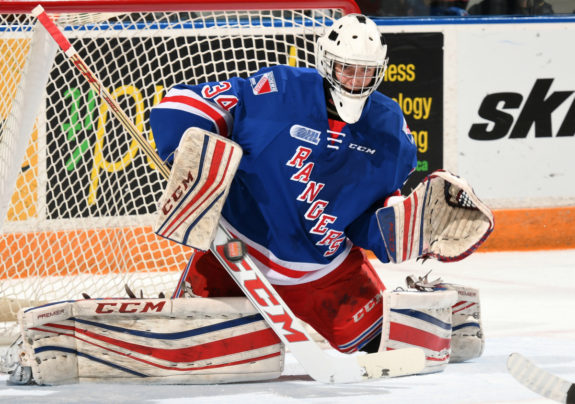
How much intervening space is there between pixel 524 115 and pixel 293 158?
3115mm

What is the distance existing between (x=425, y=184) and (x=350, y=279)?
0.42 metres

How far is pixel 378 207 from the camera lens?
2.92 metres

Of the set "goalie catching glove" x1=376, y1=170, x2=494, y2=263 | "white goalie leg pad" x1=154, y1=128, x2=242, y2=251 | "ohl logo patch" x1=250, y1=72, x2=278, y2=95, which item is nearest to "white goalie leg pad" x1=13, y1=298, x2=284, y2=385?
"white goalie leg pad" x1=154, y1=128, x2=242, y2=251

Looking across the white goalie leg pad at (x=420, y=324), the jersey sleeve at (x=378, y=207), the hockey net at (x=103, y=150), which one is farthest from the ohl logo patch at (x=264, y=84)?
the hockey net at (x=103, y=150)

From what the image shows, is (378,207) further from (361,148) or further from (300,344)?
(300,344)

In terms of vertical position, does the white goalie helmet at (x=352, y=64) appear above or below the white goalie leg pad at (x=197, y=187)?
above

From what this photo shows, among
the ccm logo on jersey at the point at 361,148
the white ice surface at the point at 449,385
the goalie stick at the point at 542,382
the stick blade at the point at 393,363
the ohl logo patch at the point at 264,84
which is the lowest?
the white ice surface at the point at 449,385

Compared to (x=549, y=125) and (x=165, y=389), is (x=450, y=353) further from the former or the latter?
(x=549, y=125)

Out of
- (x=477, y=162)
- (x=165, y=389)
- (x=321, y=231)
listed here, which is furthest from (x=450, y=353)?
(x=477, y=162)

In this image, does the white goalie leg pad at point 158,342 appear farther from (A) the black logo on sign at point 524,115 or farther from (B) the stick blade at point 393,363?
(A) the black logo on sign at point 524,115

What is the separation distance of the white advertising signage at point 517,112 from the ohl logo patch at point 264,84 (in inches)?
115

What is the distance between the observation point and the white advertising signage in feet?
18.3

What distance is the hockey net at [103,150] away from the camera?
4.10 metres

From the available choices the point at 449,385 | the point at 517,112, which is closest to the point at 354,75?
the point at 449,385
